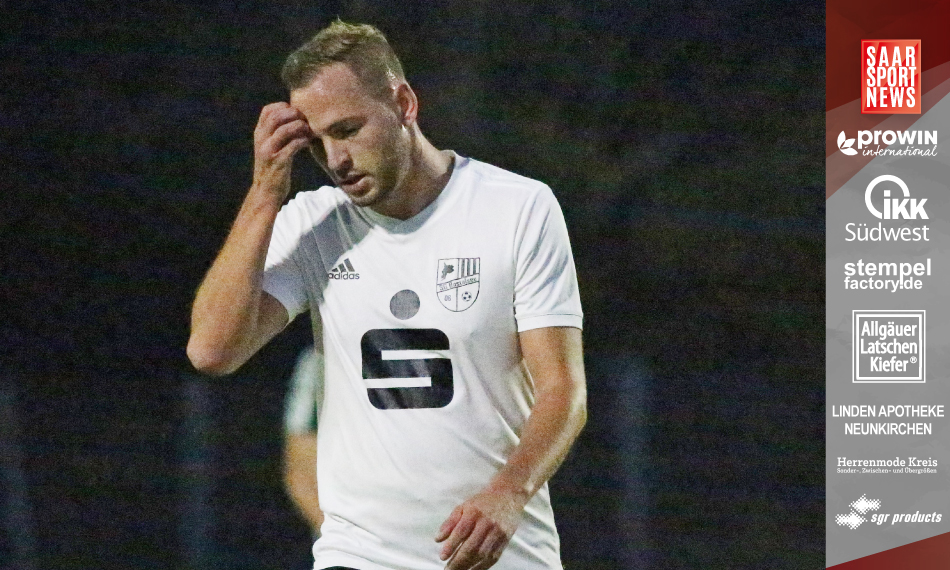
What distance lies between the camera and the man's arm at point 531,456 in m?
1.44

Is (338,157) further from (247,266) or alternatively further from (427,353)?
(427,353)

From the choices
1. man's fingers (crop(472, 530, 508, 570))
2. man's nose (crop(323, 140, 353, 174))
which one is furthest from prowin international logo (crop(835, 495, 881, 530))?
man's nose (crop(323, 140, 353, 174))

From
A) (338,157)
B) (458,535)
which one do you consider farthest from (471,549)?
(338,157)

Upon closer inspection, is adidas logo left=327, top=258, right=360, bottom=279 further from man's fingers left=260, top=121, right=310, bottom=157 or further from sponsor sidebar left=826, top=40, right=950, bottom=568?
sponsor sidebar left=826, top=40, right=950, bottom=568

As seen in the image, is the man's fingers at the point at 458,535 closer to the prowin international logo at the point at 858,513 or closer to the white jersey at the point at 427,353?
the white jersey at the point at 427,353

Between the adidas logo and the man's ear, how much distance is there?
0.87ft

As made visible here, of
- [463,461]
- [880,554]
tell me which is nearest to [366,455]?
[463,461]

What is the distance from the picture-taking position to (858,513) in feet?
10.6

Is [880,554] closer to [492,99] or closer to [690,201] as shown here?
[690,201]

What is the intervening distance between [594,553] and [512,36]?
1.61 metres

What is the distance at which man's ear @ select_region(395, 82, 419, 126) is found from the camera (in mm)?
1836

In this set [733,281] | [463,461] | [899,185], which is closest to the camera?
[463,461]

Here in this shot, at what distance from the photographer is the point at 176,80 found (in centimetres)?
313

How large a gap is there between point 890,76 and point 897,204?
0.38 meters
